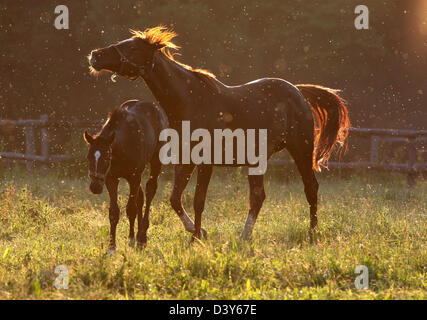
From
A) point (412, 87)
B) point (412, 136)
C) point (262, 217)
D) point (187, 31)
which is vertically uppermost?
point (187, 31)

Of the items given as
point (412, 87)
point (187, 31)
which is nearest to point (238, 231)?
point (187, 31)

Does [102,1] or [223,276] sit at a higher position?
[102,1]

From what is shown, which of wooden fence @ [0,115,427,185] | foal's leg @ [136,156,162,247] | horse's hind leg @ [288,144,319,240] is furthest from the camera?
wooden fence @ [0,115,427,185]

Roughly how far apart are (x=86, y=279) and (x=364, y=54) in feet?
38.8

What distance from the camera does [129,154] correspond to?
6.00 metres

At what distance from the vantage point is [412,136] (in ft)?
39.7

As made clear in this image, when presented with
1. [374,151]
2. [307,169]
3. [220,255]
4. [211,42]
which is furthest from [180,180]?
[211,42]

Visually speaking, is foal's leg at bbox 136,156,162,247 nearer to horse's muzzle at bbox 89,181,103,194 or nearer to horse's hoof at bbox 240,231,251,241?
horse's muzzle at bbox 89,181,103,194

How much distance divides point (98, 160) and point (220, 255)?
5.48 ft

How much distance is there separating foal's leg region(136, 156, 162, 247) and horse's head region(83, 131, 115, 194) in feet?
2.79

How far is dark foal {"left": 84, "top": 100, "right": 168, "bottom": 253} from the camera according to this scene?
5.41 metres

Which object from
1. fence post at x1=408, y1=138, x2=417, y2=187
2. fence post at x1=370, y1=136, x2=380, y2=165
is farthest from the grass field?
fence post at x1=370, y1=136, x2=380, y2=165

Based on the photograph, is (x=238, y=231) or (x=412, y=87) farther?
(x=412, y=87)
